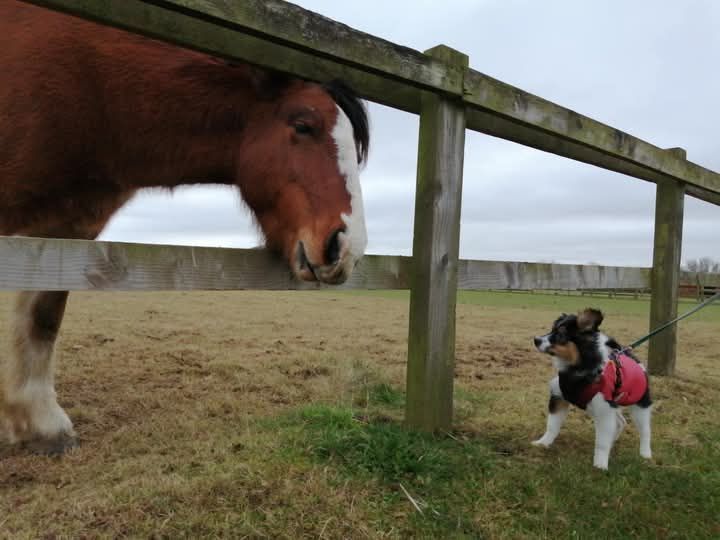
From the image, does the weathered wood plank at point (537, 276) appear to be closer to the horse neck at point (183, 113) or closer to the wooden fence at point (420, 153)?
the wooden fence at point (420, 153)

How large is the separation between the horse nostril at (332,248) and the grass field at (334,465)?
3.05ft

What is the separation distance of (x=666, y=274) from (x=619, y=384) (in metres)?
2.60

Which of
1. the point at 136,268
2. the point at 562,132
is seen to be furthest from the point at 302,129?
the point at 562,132

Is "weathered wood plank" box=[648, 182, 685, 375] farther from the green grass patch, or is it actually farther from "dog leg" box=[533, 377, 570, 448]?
"dog leg" box=[533, 377, 570, 448]

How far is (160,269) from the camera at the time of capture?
221cm

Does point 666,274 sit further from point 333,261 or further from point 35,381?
point 35,381

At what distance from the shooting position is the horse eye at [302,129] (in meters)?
2.51

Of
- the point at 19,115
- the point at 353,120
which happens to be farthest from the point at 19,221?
the point at 353,120

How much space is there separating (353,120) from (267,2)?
73cm

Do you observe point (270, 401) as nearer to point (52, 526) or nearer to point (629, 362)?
point (52, 526)

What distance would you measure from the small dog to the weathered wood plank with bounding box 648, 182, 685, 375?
7.23 ft

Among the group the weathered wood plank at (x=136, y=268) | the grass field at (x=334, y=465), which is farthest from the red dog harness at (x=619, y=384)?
the weathered wood plank at (x=136, y=268)

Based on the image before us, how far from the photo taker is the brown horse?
8.15ft

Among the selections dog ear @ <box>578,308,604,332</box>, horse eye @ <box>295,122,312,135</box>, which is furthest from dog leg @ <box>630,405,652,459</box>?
horse eye @ <box>295,122,312,135</box>
